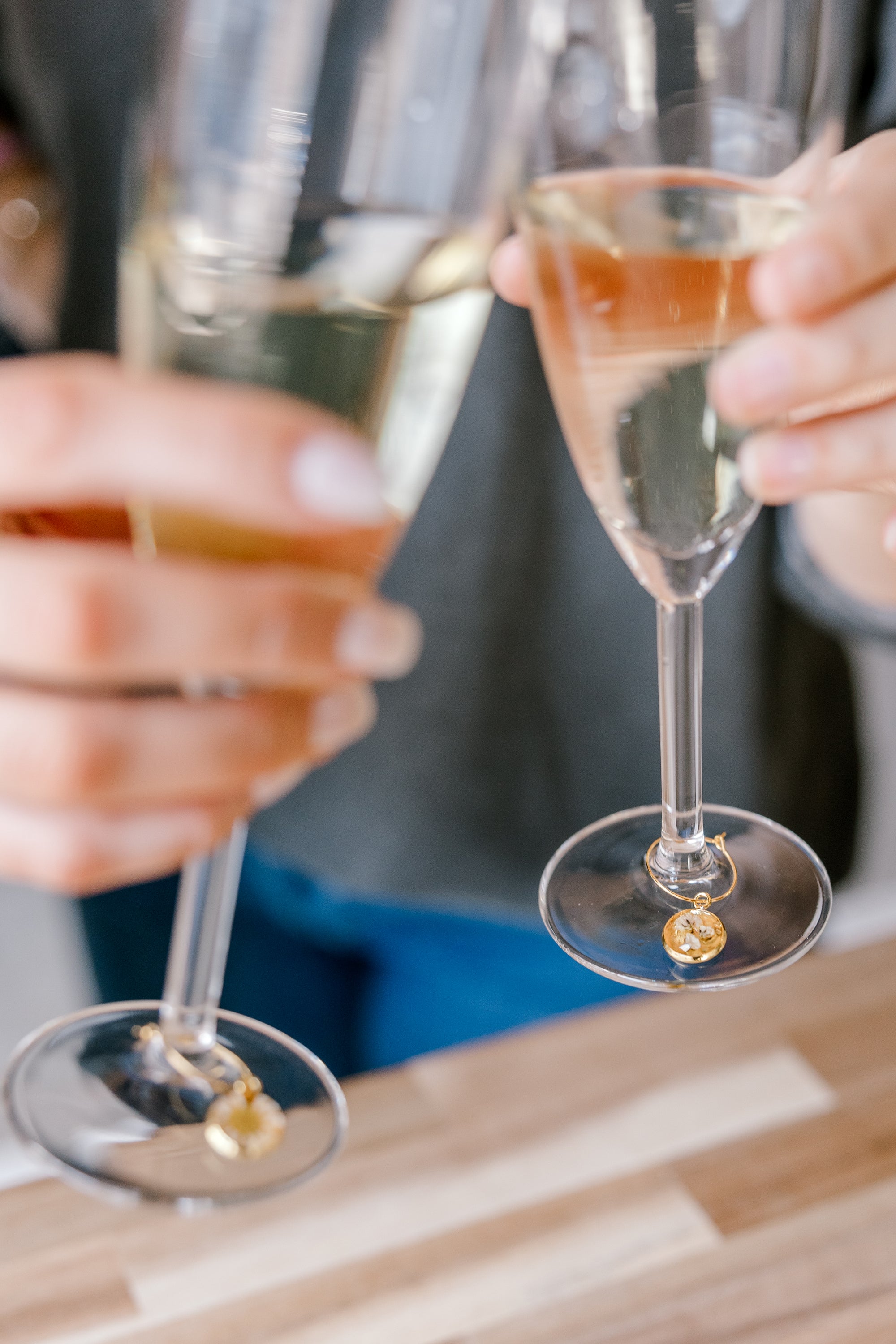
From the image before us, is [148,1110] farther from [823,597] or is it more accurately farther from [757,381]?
[823,597]

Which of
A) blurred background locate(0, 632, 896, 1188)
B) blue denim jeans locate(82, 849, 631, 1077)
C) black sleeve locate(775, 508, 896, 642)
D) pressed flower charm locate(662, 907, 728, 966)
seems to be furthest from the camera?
blurred background locate(0, 632, 896, 1188)

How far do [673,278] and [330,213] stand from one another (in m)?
0.09

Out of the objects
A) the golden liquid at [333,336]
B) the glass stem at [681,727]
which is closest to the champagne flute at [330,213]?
the golden liquid at [333,336]

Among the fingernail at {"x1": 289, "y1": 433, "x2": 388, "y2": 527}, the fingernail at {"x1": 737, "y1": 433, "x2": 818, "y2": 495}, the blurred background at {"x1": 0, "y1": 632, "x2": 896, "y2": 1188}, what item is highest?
the fingernail at {"x1": 289, "y1": 433, "x2": 388, "y2": 527}

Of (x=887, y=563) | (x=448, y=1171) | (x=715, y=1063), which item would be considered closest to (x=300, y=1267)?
(x=448, y=1171)

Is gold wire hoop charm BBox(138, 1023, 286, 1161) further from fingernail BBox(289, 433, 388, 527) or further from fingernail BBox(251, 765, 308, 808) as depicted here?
fingernail BBox(289, 433, 388, 527)

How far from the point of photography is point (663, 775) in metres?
0.35

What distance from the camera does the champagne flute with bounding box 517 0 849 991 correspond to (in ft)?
0.88

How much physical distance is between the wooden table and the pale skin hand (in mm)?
244

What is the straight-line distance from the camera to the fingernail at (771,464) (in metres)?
0.30

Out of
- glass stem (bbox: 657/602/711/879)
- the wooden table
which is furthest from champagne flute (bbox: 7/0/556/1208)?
the wooden table

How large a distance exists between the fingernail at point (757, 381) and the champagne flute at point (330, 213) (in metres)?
0.06

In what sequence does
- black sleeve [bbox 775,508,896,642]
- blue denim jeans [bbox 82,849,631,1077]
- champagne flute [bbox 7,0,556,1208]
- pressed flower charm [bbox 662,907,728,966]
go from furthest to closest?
blue denim jeans [bbox 82,849,631,1077] → black sleeve [bbox 775,508,896,642] → pressed flower charm [bbox 662,907,728,966] → champagne flute [bbox 7,0,556,1208]

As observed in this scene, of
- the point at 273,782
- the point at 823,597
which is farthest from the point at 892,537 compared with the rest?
the point at 823,597
